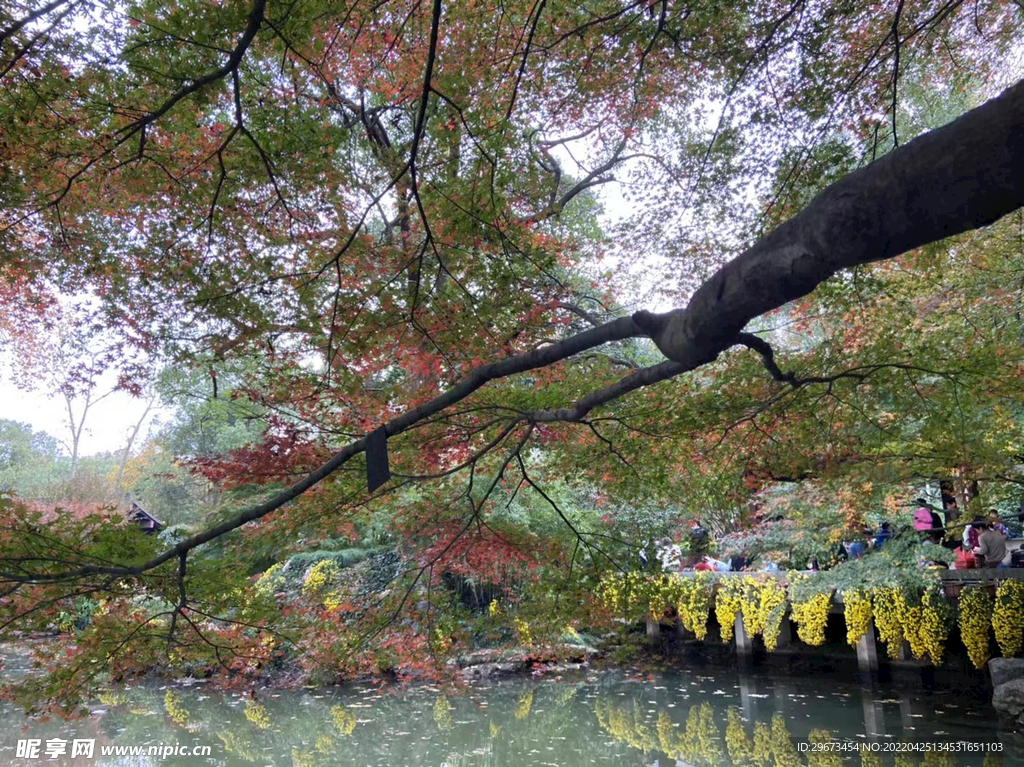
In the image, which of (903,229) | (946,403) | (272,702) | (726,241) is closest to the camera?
(903,229)

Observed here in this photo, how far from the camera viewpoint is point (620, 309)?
7488 millimetres

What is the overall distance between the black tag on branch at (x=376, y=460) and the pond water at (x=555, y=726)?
5.08 metres

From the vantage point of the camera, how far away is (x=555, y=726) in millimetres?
7398

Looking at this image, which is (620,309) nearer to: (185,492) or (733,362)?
(733,362)

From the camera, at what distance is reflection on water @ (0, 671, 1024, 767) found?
6.12 metres

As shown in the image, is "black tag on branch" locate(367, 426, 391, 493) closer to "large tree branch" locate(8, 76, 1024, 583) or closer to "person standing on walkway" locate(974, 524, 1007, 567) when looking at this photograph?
"large tree branch" locate(8, 76, 1024, 583)

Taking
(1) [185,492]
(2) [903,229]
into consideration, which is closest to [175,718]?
(2) [903,229]

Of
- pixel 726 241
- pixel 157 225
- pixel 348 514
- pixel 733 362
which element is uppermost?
pixel 726 241

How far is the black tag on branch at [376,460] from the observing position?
228 centimetres

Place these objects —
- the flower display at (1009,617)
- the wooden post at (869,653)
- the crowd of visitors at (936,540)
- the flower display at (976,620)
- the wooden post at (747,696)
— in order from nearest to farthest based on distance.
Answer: the flower display at (1009,617) → the flower display at (976,620) → the crowd of visitors at (936,540) → the wooden post at (747,696) → the wooden post at (869,653)

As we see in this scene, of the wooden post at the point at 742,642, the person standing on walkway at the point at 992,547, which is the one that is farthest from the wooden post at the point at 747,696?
the person standing on walkway at the point at 992,547

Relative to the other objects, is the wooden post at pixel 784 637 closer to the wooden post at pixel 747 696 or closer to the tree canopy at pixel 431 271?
the wooden post at pixel 747 696

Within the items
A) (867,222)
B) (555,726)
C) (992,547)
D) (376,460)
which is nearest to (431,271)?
(376,460)

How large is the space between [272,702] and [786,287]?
9.03 metres
